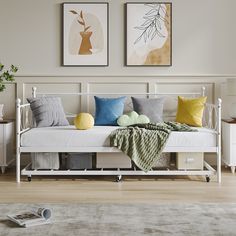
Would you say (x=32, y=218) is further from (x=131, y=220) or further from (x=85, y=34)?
(x=85, y=34)

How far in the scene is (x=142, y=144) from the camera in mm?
4199

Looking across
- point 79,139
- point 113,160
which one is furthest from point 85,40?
point 113,160

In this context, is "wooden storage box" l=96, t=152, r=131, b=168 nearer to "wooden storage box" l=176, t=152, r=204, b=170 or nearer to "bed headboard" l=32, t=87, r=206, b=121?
"wooden storage box" l=176, t=152, r=204, b=170

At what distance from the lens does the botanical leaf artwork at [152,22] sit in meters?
5.06

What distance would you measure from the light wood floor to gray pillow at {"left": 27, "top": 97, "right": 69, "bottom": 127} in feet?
1.87

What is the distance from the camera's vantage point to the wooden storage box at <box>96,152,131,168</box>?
4.33 m

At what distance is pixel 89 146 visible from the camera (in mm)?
4223

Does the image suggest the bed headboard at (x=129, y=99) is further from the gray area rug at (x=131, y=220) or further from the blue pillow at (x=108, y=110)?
the gray area rug at (x=131, y=220)

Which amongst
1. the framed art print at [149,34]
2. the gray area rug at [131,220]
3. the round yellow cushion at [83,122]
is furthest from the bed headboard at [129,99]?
the gray area rug at [131,220]

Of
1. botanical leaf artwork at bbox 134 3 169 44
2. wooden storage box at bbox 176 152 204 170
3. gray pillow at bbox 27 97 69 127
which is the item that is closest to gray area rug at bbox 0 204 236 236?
wooden storage box at bbox 176 152 204 170

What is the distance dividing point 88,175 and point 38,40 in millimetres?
1639

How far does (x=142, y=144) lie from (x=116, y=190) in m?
0.51

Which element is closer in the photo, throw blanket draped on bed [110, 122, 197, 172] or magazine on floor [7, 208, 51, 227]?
magazine on floor [7, 208, 51, 227]

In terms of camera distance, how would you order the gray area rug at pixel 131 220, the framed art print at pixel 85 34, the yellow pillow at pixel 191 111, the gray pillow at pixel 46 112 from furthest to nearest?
1. the framed art print at pixel 85 34
2. the yellow pillow at pixel 191 111
3. the gray pillow at pixel 46 112
4. the gray area rug at pixel 131 220
